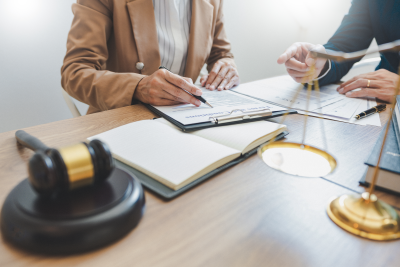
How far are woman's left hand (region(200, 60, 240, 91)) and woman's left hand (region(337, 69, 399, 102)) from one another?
444 mm

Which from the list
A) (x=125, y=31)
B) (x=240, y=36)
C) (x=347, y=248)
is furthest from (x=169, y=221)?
(x=240, y=36)

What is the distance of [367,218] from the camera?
1.09ft

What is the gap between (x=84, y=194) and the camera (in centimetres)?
32

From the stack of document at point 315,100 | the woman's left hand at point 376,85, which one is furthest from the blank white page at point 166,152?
the woman's left hand at point 376,85

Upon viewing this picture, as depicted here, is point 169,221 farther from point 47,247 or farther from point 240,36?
point 240,36

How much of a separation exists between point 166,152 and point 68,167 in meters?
0.21

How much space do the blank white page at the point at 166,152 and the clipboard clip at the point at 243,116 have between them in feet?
0.34

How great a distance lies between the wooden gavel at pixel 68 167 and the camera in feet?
A: 0.91

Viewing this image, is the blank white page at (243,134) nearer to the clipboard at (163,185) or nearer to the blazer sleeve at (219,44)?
the clipboard at (163,185)

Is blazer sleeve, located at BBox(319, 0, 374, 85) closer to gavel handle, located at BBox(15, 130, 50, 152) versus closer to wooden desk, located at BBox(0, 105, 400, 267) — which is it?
wooden desk, located at BBox(0, 105, 400, 267)

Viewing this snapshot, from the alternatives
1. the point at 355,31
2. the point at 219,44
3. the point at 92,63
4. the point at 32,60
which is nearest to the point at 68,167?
the point at 92,63

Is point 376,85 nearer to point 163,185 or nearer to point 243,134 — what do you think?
point 243,134

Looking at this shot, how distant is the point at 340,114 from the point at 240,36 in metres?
2.18

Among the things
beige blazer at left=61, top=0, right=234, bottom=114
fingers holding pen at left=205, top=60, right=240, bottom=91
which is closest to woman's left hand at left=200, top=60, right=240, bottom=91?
fingers holding pen at left=205, top=60, right=240, bottom=91
